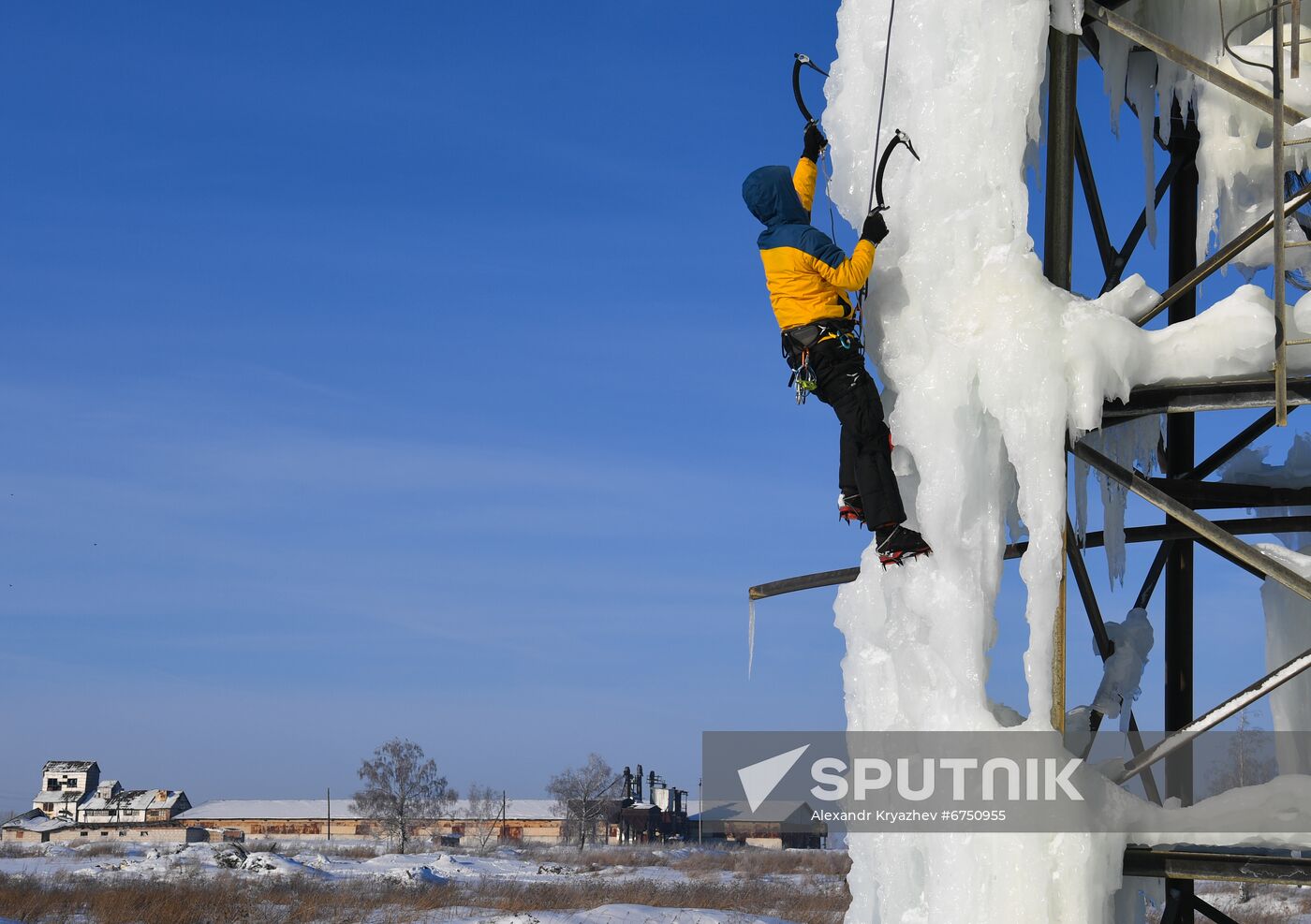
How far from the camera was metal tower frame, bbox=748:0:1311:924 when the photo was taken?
647 cm

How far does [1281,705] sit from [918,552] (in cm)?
347

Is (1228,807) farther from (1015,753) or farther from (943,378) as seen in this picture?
(943,378)

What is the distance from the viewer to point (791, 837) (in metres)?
70.2

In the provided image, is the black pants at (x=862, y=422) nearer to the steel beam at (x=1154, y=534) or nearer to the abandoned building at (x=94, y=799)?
the steel beam at (x=1154, y=534)

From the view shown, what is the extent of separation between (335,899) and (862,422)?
24.0 m

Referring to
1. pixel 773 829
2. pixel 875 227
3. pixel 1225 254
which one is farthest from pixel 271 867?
pixel 773 829

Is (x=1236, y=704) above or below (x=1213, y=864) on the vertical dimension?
above

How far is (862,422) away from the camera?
6.99m

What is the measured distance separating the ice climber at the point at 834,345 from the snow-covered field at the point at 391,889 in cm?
1584

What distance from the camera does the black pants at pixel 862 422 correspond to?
6914mm

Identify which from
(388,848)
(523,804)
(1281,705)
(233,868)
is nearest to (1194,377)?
(1281,705)

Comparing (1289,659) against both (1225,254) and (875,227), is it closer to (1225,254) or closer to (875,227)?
(1225,254)

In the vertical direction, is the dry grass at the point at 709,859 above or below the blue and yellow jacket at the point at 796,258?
below

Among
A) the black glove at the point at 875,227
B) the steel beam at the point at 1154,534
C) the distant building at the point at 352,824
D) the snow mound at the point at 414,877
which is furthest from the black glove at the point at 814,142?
the distant building at the point at 352,824
